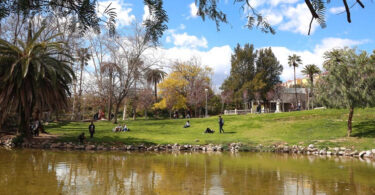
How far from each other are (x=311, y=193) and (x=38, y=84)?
19.3m

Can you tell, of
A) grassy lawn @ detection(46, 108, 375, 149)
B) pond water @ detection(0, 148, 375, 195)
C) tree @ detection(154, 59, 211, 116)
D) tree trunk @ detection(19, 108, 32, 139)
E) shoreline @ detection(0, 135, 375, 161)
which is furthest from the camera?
tree @ detection(154, 59, 211, 116)

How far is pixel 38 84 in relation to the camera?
71.2ft

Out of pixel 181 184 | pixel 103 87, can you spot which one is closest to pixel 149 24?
pixel 181 184

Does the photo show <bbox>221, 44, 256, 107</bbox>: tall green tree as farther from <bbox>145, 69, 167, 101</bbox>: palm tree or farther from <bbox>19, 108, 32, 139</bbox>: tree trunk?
<bbox>19, 108, 32, 139</bbox>: tree trunk

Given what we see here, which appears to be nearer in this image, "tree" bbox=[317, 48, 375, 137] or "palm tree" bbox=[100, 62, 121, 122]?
"tree" bbox=[317, 48, 375, 137]

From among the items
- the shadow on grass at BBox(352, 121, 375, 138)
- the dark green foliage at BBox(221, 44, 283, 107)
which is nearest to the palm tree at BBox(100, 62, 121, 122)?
the shadow on grass at BBox(352, 121, 375, 138)

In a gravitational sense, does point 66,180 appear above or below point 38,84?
below

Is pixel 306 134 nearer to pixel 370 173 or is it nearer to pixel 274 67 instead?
pixel 370 173

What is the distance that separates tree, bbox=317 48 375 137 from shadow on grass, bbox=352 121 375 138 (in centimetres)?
104

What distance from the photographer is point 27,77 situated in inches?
868

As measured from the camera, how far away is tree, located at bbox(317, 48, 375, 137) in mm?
23125

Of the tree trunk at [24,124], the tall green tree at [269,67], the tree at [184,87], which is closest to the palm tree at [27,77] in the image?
the tree trunk at [24,124]

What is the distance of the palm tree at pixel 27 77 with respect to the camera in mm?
21109

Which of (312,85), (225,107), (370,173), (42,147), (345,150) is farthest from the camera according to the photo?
(225,107)
